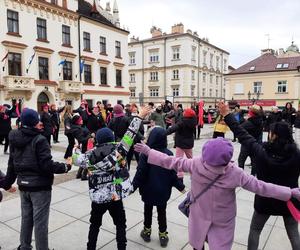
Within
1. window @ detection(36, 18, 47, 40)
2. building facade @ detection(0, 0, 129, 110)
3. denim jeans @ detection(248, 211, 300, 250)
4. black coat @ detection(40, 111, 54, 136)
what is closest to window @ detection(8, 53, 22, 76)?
building facade @ detection(0, 0, 129, 110)

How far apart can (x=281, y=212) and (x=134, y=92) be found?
4946 cm

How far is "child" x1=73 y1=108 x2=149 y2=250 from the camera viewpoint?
9.78 ft

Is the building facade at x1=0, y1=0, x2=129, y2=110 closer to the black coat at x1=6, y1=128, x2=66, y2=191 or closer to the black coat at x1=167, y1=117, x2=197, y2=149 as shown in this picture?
the black coat at x1=167, y1=117, x2=197, y2=149

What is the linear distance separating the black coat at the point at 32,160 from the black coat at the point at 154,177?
38.6 inches

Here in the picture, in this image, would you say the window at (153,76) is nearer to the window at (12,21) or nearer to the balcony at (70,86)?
the balcony at (70,86)

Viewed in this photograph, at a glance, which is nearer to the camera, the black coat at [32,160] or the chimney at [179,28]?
the black coat at [32,160]

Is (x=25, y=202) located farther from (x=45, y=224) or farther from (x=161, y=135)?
(x=161, y=135)

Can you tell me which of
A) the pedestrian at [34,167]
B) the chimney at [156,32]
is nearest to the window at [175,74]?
the chimney at [156,32]

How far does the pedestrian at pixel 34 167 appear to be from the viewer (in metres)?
2.94

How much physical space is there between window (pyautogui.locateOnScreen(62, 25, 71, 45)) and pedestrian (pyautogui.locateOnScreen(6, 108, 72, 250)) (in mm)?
24400

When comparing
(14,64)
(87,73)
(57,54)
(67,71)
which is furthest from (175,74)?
(14,64)

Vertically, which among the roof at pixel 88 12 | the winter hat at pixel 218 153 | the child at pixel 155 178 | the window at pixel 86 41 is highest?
the roof at pixel 88 12

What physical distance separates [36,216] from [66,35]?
25225 millimetres

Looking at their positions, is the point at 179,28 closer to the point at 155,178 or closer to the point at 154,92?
the point at 154,92
